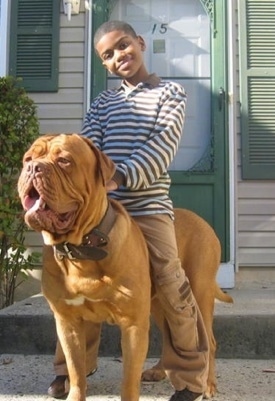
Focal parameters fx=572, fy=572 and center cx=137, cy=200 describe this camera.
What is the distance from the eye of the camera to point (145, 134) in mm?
2848

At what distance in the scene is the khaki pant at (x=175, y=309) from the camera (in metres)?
2.81

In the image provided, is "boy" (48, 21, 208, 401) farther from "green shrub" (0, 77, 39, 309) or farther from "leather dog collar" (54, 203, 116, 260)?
"green shrub" (0, 77, 39, 309)

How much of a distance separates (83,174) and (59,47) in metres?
3.68

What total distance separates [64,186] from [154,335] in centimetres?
189

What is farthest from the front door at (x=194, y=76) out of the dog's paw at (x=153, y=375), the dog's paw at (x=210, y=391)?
the dog's paw at (x=210, y=391)

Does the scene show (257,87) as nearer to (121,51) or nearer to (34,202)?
(121,51)

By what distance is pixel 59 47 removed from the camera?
5.66 meters

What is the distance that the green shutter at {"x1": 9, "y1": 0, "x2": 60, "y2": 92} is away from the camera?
5613 millimetres

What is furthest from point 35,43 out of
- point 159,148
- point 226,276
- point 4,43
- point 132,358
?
point 132,358

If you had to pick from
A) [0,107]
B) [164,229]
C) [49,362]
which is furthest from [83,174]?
[0,107]

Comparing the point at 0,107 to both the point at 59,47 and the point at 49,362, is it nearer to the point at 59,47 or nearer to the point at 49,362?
the point at 59,47

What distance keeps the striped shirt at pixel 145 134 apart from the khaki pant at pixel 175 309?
0.12 m

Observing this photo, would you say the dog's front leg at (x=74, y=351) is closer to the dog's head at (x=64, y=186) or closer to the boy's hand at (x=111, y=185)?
the dog's head at (x=64, y=186)

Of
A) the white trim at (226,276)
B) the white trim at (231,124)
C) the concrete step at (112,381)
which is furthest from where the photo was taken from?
the white trim at (231,124)
